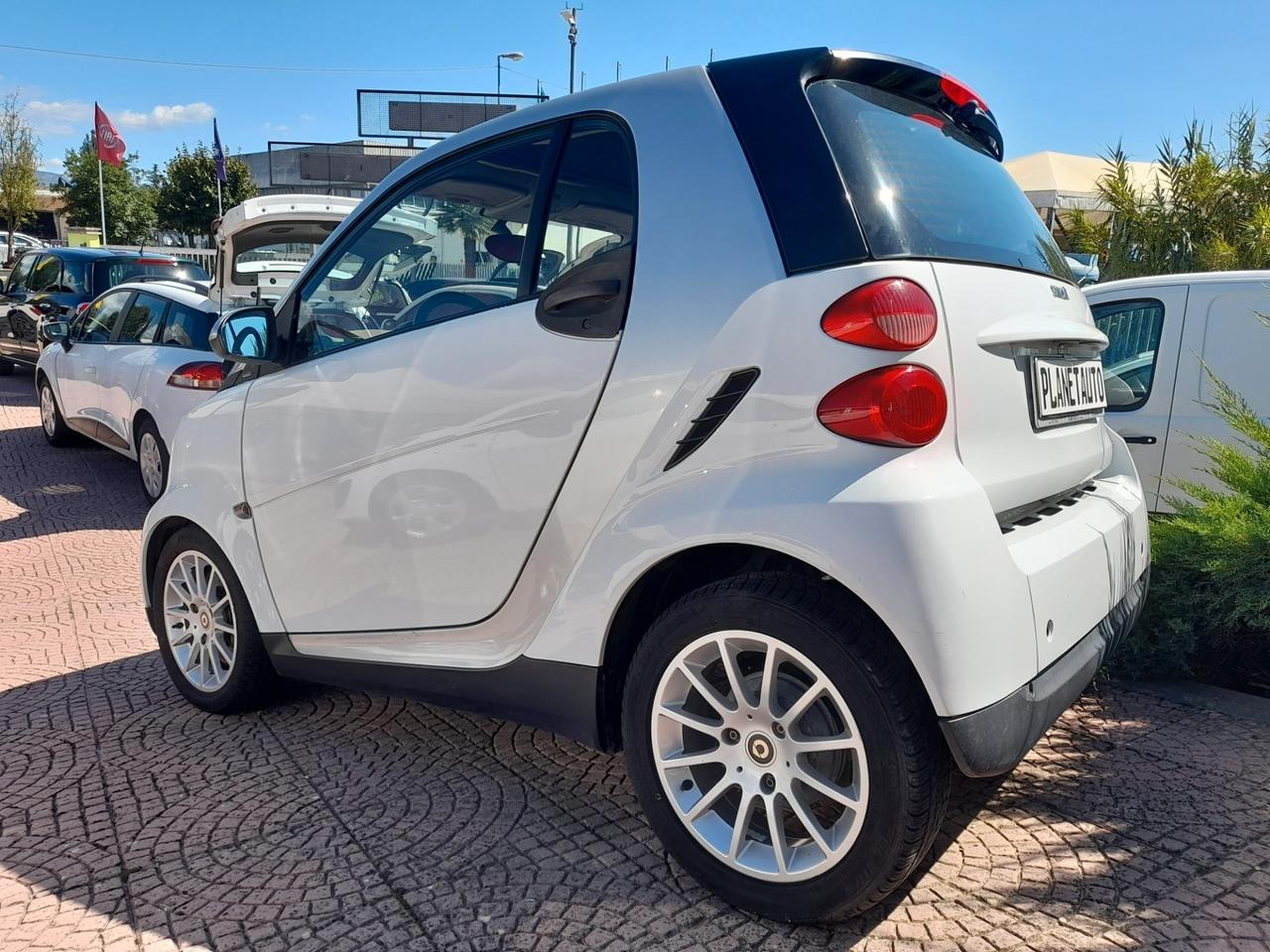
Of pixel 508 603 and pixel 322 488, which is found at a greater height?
pixel 322 488

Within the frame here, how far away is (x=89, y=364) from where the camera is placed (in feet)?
28.5

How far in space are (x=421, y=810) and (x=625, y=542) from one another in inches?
46.8

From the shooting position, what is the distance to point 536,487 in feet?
8.60

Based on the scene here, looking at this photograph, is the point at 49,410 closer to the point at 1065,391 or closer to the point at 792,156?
the point at 792,156

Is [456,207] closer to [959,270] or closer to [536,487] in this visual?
[536,487]

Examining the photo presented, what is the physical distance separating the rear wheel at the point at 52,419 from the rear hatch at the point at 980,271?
30.0 ft

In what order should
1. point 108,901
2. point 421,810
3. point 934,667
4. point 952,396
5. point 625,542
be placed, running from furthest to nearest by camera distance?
point 421,810 < point 108,901 < point 625,542 < point 952,396 < point 934,667

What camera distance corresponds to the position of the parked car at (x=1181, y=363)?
458 cm

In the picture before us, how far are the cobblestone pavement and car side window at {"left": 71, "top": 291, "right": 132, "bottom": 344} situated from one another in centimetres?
545

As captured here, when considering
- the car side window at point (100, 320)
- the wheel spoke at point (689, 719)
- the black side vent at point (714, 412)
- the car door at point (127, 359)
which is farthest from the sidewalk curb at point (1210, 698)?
the car side window at point (100, 320)

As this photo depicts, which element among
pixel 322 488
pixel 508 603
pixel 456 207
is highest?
pixel 456 207

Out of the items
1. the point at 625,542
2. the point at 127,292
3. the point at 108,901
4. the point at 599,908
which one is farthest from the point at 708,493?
the point at 127,292

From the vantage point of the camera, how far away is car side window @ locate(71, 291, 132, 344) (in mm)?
8672

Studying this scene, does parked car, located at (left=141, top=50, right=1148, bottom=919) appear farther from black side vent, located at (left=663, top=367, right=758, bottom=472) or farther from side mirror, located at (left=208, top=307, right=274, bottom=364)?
side mirror, located at (left=208, top=307, right=274, bottom=364)
